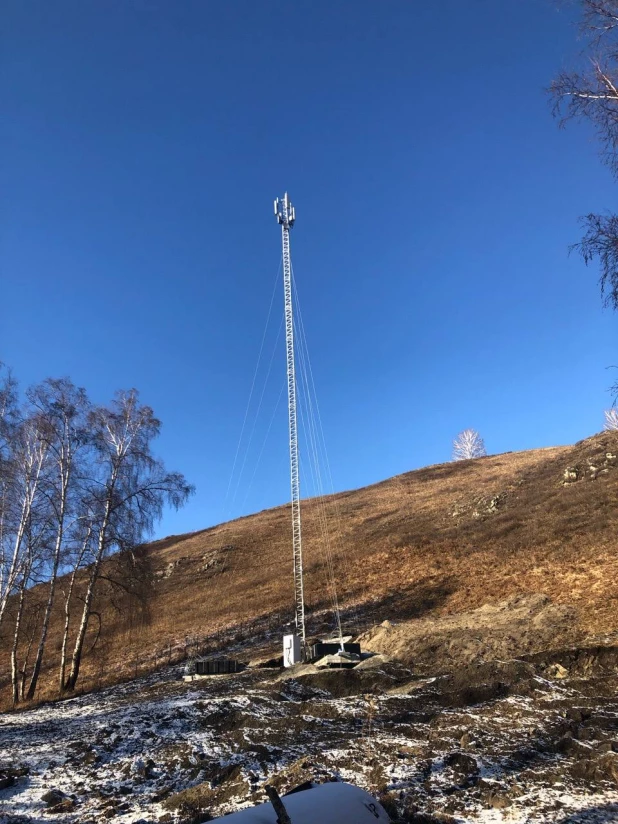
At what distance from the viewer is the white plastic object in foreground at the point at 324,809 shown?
4230 mm

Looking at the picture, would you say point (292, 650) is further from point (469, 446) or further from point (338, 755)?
point (469, 446)

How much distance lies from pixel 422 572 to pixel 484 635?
1404 centimetres

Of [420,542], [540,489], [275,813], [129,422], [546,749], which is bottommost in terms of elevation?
[546,749]

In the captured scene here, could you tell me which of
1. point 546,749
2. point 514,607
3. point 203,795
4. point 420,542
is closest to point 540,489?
point 420,542

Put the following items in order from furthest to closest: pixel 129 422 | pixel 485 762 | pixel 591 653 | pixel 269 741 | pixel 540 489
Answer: pixel 540 489 → pixel 129 422 → pixel 591 653 → pixel 269 741 → pixel 485 762

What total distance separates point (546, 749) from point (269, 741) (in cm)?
479

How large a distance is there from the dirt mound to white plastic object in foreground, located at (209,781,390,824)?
454 inches

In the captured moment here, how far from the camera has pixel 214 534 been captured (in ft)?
202

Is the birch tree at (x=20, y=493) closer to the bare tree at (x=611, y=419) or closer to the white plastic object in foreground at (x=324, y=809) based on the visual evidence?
the white plastic object in foreground at (x=324, y=809)

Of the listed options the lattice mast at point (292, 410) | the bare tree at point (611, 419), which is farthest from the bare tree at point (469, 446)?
the lattice mast at point (292, 410)

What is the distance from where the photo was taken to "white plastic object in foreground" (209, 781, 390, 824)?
13.9 ft

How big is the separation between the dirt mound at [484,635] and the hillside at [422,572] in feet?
0.28

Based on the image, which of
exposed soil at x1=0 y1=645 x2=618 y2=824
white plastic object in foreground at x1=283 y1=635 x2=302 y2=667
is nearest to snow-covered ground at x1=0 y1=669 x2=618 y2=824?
exposed soil at x1=0 y1=645 x2=618 y2=824

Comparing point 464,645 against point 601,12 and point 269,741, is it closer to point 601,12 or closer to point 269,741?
point 269,741
